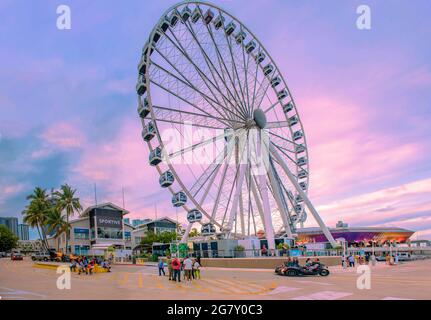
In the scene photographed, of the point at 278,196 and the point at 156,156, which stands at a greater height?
the point at 156,156

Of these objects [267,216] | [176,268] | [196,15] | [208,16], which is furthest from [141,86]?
[176,268]

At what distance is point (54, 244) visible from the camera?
114 meters

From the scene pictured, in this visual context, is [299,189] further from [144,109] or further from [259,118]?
[144,109]

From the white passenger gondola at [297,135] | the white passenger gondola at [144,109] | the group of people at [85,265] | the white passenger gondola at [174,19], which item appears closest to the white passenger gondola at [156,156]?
the white passenger gondola at [144,109]

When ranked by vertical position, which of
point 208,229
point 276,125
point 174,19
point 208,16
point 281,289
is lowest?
point 281,289

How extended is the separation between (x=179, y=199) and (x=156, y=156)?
4.56 meters

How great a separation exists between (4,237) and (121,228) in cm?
6519

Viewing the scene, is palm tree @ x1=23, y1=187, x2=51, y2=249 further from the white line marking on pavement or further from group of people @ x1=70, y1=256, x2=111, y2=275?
the white line marking on pavement

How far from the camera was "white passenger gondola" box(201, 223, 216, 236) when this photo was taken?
45.6 metres

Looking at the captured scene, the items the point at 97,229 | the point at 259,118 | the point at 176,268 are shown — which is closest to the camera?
the point at 176,268

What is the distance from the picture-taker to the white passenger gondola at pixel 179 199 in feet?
138

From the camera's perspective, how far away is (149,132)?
40.9 metres
